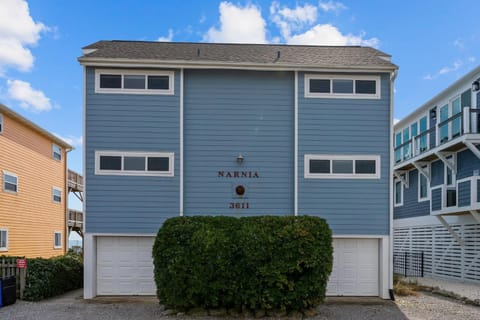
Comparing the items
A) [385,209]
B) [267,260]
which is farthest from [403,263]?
[267,260]

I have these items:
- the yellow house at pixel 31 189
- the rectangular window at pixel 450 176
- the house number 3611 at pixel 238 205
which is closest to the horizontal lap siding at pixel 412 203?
the rectangular window at pixel 450 176

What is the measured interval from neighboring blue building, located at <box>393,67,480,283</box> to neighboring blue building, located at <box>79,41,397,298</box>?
13.6 ft

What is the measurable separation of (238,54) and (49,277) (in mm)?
8320

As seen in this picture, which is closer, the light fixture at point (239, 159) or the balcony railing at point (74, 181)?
the light fixture at point (239, 159)

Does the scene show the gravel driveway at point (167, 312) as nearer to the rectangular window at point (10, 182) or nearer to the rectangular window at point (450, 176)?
the rectangular window at point (450, 176)

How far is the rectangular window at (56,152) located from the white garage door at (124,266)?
11.7 meters

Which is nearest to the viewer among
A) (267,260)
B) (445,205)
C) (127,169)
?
(267,260)

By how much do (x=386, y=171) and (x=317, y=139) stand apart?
2117 millimetres

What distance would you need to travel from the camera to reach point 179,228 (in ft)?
31.2

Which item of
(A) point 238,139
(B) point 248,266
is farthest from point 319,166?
(B) point 248,266

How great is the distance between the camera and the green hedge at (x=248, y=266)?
30.2 feet

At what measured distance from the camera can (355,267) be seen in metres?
12.0

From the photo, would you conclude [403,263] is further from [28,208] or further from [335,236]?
[28,208]

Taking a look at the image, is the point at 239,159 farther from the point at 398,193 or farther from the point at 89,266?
the point at 398,193
